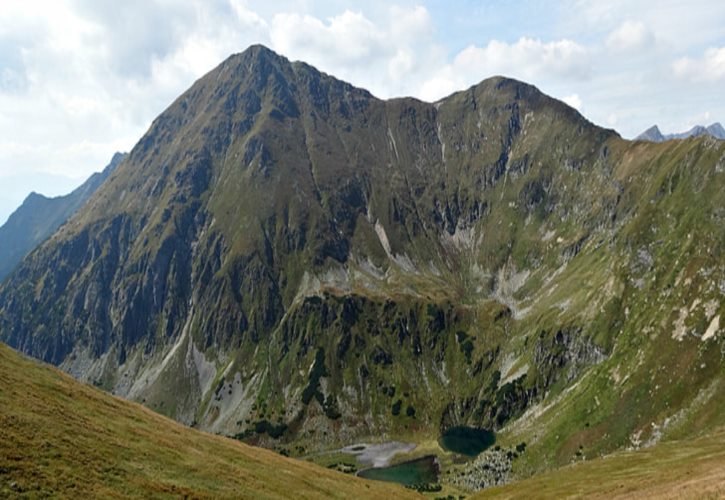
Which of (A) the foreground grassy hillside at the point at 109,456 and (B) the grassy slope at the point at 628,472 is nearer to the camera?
(A) the foreground grassy hillside at the point at 109,456

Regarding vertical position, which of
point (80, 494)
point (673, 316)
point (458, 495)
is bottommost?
point (458, 495)

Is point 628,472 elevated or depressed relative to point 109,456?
depressed

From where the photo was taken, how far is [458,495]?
18062 cm

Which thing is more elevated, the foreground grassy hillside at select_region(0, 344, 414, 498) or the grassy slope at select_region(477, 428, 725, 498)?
the foreground grassy hillside at select_region(0, 344, 414, 498)

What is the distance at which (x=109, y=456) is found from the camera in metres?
48.0

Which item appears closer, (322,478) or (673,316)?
(322,478)

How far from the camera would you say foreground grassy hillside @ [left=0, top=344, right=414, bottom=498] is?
39.1 metres

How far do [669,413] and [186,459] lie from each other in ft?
554

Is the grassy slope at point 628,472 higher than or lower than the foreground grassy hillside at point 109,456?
lower

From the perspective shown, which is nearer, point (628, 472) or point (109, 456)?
point (109, 456)

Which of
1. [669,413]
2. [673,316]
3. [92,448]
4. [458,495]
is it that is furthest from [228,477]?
[673,316]

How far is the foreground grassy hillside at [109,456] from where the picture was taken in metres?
39.1

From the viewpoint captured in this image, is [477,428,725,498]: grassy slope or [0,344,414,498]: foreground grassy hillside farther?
[477,428,725,498]: grassy slope

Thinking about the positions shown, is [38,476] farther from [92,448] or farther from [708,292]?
[708,292]
